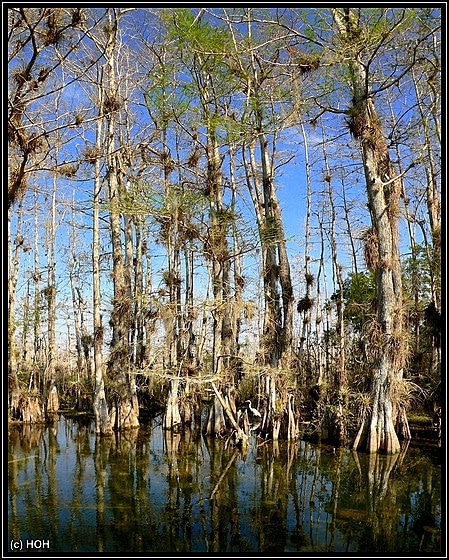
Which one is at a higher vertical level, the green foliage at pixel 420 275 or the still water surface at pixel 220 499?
the green foliage at pixel 420 275

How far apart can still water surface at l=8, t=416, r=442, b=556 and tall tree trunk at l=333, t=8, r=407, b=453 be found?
23.1 inches

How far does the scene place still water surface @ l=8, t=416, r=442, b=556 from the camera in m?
5.07

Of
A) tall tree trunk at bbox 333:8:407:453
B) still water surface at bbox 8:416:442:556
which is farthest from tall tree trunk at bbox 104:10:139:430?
tall tree trunk at bbox 333:8:407:453

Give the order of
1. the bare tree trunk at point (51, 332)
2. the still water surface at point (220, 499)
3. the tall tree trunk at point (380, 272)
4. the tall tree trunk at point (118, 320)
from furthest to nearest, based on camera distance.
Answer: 1. the bare tree trunk at point (51, 332)
2. the tall tree trunk at point (118, 320)
3. the tall tree trunk at point (380, 272)
4. the still water surface at point (220, 499)

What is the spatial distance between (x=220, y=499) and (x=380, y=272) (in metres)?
5.97

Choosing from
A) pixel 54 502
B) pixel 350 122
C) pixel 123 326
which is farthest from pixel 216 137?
pixel 54 502

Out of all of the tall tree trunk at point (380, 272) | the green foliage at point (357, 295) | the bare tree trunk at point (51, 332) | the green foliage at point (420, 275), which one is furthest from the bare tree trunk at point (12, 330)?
the green foliage at point (420, 275)

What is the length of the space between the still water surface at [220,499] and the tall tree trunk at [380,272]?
0.59 metres

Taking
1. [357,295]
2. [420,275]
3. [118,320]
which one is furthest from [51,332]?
[420,275]

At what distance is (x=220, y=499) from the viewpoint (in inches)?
255

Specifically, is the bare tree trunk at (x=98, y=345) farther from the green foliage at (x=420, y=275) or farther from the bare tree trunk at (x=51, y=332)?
the green foliage at (x=420, y=275)

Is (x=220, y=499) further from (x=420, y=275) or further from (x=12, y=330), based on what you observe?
(x=420, y=275)

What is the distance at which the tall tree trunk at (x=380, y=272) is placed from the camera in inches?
362

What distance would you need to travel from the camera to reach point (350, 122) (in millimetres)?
10195
